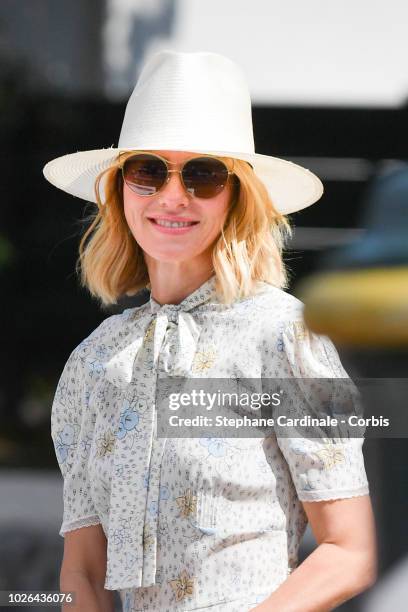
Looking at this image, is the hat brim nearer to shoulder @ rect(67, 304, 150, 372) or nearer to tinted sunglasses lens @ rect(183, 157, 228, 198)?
tinted sunglasses lens @ rect(183, 157, 228, 198)

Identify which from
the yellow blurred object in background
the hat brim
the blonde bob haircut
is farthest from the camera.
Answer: the hat brim

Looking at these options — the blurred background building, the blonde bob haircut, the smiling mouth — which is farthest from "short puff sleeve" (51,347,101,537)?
the blurred background building

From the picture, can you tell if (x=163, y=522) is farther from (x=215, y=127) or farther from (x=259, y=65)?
(x=259, y=65)

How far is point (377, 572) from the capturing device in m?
1.26

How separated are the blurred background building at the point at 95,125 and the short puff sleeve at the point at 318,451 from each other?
1.65ft

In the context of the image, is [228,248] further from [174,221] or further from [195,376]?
[195,376]

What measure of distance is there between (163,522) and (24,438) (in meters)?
0.97

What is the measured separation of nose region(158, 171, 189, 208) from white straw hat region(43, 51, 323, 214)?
0.05 m

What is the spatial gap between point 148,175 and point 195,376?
0.30m

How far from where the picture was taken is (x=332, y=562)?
1.19 m

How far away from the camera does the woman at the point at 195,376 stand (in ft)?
3.97

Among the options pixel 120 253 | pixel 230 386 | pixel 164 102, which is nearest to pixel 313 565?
pixel 230 386

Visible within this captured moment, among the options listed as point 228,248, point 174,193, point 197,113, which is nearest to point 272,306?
point 228,248

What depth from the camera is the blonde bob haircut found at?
4.33 feet
